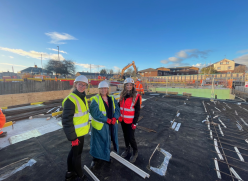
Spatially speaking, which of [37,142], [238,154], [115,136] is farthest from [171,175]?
[37,142]

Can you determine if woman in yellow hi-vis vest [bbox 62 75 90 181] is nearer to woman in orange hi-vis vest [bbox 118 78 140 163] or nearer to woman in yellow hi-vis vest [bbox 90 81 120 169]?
woman in yellow hi-vis vest [bbox 90 81 120 169]

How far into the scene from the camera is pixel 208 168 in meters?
2.57

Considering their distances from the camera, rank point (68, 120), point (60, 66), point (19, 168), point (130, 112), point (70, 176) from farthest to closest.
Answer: point (60, 66)
point (130, 112)
point (19, 168)
point (70, 176)
point (68, 120)

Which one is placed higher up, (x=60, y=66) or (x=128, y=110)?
(x=60, y=66)

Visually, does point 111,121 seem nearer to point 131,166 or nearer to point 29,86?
point 131,166

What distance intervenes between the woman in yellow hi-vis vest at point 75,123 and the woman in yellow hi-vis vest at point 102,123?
0.95 ft

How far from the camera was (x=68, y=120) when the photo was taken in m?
1.83

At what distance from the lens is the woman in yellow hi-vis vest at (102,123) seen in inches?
93.4

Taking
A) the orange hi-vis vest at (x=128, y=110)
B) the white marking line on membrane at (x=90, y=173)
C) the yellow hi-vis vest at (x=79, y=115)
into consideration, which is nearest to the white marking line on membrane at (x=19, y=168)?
the white marking line on membrane at (x=90, y=173)

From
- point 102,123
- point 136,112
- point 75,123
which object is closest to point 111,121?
point 102,123

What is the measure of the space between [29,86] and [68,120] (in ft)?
39.4

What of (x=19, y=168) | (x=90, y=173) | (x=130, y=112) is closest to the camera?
(x=90, y=173)

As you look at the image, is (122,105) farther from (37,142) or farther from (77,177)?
(37,142)

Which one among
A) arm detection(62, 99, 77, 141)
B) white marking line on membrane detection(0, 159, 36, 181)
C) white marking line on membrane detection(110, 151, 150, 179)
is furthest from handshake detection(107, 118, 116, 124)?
white marking line on membrane detection(0, 159, 36, 181)
